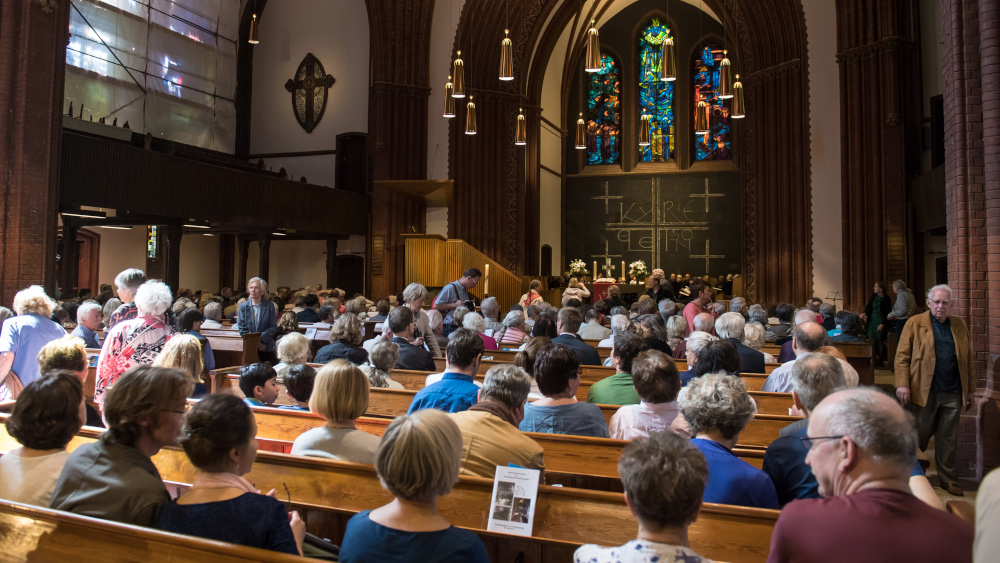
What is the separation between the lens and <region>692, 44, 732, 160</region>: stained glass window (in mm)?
22828

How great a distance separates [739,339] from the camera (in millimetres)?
5770

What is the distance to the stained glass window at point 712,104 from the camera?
2283cm

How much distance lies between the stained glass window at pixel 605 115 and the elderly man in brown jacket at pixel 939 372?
1890 cm

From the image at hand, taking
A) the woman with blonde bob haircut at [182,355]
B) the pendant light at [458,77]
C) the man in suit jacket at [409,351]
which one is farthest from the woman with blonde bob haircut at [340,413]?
the pendant light at [458,77]

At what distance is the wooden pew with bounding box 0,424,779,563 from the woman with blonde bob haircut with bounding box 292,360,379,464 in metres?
0.09

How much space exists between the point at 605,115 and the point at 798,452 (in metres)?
22.3

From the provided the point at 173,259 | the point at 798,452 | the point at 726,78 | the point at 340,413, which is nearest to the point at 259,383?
the point at 340,413

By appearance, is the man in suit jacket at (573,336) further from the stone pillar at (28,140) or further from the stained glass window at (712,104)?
the stained glass window at (712,104)

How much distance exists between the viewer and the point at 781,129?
51.6ft

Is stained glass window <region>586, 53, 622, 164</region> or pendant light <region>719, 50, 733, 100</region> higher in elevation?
stained glass window <region>586, 53, 622, 164</region>

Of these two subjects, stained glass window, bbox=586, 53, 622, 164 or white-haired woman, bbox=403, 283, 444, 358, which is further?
stained glass window, bbox=586, 53, 622, 164

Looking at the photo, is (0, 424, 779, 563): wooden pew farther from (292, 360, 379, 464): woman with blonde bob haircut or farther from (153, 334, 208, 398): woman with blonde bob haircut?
(153, 334, 208, 398): woman with blonde bob haircut

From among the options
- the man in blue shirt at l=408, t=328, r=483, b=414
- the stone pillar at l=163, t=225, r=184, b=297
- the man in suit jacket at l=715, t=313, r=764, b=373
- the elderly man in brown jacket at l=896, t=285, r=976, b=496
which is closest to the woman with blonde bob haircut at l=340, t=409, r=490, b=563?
the man in blue shirt at l=408, t=328, r=483, b=414

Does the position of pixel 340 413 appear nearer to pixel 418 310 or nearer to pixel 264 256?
pixel 418 310
